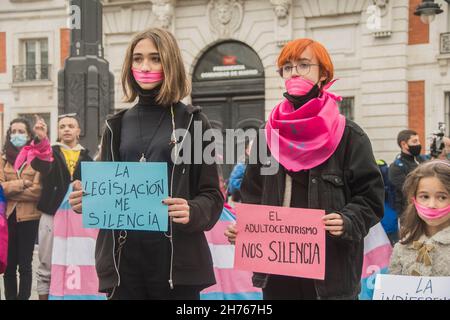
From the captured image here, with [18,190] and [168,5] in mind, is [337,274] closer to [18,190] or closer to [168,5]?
[18,190]

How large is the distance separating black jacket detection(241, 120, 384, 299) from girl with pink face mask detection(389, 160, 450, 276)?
1.02 feet

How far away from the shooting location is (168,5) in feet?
72.9

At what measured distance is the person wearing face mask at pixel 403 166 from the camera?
8.89 metres

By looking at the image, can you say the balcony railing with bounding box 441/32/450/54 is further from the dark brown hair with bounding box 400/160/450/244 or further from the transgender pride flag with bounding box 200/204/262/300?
the dark brown hair with bounding box 400/160/450/244

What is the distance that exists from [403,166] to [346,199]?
5730 mm

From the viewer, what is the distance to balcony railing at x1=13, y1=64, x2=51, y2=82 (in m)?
24.0

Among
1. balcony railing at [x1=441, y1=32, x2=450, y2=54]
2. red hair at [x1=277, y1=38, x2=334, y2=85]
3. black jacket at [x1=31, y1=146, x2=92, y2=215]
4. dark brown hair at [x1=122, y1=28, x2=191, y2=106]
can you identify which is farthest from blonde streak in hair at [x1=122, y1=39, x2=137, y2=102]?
balcony railing at [x1=441, y1=32, x2=450, y2=54]

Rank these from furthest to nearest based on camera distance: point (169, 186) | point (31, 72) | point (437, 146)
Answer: point (31, 72), point (437, 146), point (169, 186)

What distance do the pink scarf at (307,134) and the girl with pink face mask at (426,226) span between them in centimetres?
59

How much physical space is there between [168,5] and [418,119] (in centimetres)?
801

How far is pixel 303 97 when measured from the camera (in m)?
3.50

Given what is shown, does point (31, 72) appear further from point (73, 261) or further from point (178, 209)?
point (178, 209)

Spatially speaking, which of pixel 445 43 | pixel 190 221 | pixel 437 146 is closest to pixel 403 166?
pixel 437 146
